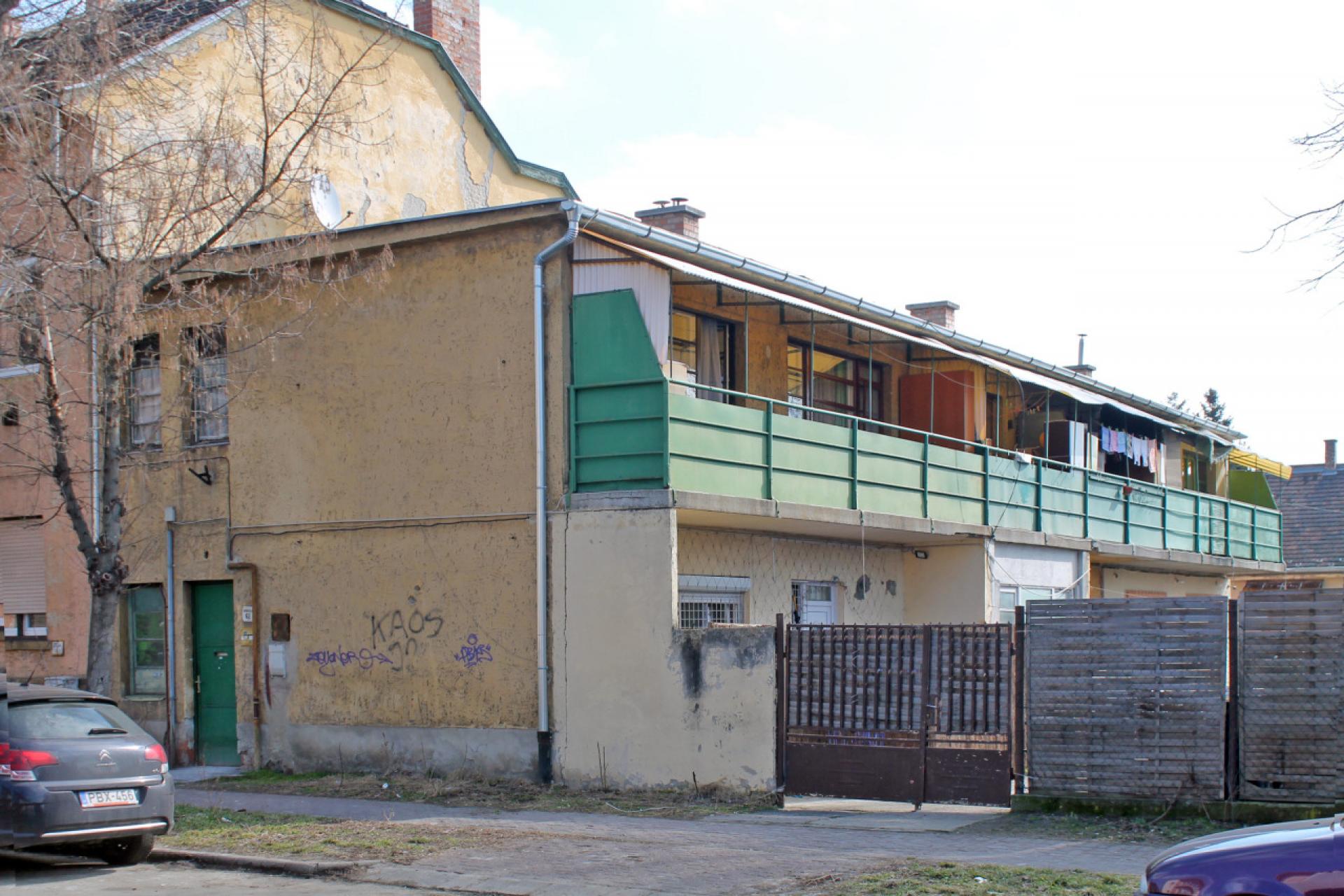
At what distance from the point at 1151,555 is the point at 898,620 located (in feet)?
21.9

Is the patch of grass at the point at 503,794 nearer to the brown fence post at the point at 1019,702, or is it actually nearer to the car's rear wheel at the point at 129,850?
the brown fence post at the point at 1019,702

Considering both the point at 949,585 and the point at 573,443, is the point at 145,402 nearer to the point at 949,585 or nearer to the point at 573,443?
the point at 573,443

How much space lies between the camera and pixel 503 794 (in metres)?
14.0

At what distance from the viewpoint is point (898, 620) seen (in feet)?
69.2

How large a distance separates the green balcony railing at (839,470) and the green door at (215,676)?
246 inches

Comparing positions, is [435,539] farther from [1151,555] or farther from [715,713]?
[1151,555]

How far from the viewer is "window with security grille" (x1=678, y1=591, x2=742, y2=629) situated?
1645cm

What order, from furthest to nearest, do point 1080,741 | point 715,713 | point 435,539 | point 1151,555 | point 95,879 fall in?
point 1151,555 → point 435,539 → point 715,713 → point 1080,741 → point 95,879

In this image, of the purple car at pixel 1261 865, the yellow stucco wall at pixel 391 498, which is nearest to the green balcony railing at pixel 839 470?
the yellow stucco wall at pixel 391 498

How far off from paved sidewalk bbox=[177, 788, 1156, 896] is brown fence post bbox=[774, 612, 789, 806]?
0.52m

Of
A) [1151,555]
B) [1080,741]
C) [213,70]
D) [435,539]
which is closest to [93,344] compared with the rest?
[435,539]

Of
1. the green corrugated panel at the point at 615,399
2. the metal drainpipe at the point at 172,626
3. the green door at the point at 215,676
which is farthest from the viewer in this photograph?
the metal drainpipe at the point at 172,626

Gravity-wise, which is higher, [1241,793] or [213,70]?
[213,70]

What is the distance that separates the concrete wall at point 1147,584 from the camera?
86.1ft
